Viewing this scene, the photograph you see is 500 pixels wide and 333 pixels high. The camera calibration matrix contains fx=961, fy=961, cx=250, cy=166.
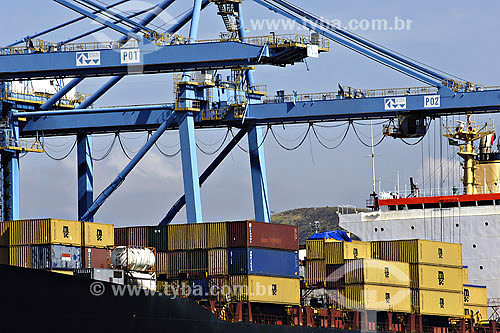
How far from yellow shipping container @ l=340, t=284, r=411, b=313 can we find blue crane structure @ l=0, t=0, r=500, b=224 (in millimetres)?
7635

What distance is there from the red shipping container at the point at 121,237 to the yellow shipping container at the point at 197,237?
10.2ft

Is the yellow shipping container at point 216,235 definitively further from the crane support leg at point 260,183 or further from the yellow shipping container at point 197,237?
the crane support leg at point 260,183

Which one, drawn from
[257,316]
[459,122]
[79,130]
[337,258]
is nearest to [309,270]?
[337,258]

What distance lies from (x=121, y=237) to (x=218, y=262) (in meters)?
5.00

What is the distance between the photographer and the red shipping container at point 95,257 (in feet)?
114

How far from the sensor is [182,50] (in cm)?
4150

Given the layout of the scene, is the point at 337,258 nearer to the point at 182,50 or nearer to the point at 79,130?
the point at 182,50

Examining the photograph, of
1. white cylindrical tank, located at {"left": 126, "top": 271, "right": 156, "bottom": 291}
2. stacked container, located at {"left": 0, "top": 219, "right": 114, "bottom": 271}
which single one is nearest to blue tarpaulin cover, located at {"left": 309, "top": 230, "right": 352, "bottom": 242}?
white cylindrical tank, located at {"left": 126, "top": 271, "right": 156, "bottom": 291}

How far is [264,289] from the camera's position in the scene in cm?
3666

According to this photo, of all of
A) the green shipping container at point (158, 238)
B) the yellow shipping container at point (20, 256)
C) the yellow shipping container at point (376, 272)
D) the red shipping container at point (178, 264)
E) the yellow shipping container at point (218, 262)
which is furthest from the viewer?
the yellow shipping container at point (376, 272)

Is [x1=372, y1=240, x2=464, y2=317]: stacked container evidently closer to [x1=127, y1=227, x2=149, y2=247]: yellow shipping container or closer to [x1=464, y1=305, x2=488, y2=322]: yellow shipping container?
[x1=464, y1=305, x2=488, y2=322]: yellow shipping container

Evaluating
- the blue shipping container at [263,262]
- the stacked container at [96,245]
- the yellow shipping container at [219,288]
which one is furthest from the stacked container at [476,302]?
the stacked container at [96,245]

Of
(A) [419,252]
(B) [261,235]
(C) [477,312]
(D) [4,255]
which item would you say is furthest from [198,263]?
(C) [477,312]

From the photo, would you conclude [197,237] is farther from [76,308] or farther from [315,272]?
[315,272]
